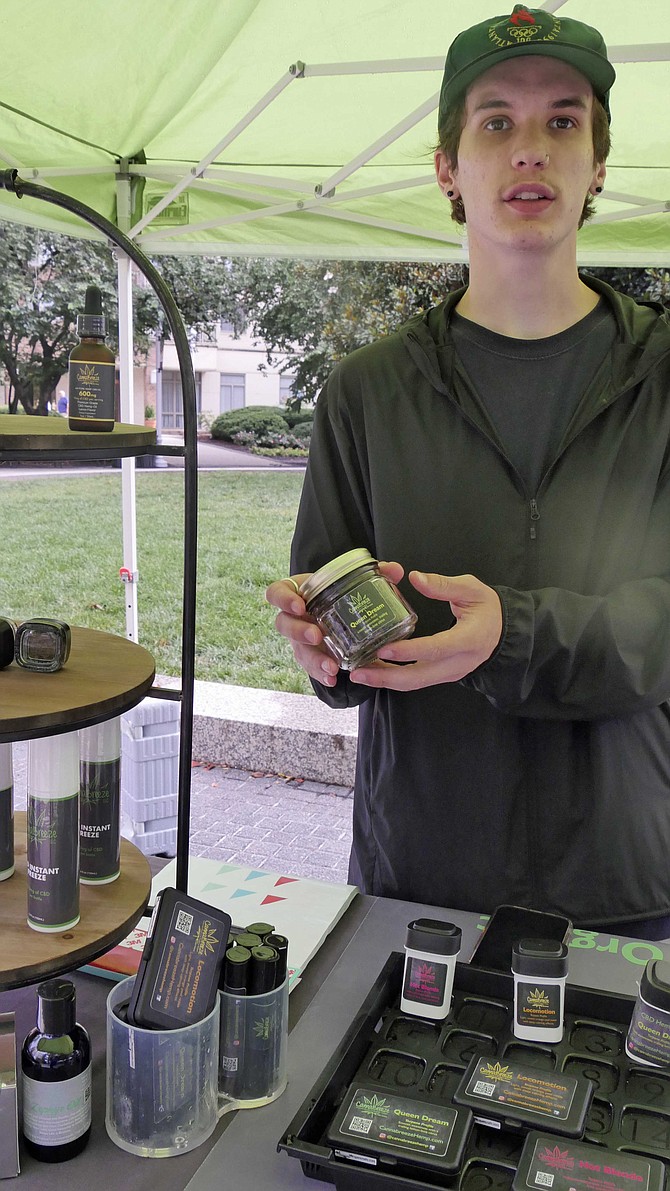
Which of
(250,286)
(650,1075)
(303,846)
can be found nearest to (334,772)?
(303,846)

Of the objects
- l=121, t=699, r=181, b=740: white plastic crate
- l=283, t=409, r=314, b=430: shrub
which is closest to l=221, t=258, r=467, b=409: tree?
l=283, t=409, r=314, b=430: shrub

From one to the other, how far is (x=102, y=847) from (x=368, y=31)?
7.64ft

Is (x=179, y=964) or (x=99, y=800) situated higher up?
(x=99, y=800)

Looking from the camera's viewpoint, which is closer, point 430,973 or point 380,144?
point 430,973

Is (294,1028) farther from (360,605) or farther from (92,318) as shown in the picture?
(92,318)

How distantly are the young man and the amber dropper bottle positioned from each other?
0.40 meters

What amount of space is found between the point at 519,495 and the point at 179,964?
801 millimetres

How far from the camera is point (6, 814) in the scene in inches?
44.4

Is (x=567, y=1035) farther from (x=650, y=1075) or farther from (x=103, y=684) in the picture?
(x=103, y=684)

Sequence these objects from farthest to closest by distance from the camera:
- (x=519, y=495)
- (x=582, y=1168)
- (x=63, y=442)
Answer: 1. (x=519, y=495)
2. (x=63, y=442)
3. (x=582, y=1168)

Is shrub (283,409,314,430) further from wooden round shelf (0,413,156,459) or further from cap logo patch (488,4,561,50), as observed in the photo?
wooden round shelf (0,413,156,459)

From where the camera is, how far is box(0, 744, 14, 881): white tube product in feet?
3.65

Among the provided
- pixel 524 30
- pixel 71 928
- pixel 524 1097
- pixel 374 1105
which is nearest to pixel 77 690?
pixel 71 928

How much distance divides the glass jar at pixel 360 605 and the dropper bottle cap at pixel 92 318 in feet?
1.24
